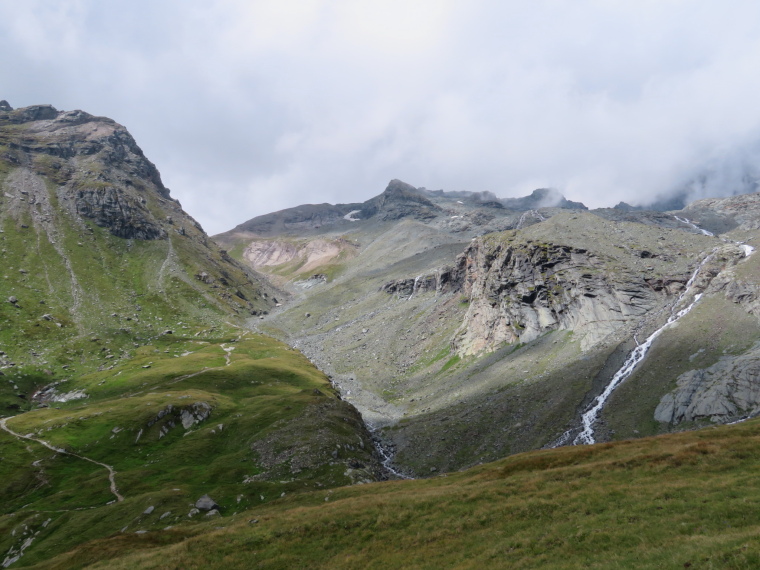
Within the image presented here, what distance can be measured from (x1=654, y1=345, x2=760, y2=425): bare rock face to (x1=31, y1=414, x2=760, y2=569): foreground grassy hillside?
2844 cm

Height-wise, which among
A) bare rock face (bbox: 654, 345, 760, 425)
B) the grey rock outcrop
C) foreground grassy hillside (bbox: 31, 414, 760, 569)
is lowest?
bare rock face (bbox: 654, 345, 760, 425)

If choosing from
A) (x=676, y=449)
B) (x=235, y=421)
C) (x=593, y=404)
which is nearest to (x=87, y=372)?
(x=235, y=421)

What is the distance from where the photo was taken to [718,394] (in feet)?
225

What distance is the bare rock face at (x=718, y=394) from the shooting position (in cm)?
6569

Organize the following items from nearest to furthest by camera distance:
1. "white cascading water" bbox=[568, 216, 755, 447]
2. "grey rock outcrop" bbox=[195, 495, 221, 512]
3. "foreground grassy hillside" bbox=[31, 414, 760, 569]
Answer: "foreground grassy hillside" bbox=[31, 414, 760, 569] < "grey rock outcrop" bbox=[195, 495, 221, 512] < "white cascading water" bbox=[568, 216, 755, 447]

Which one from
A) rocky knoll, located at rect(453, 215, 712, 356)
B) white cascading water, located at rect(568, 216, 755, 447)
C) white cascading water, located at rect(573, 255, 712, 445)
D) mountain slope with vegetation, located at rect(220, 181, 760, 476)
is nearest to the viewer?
white cascading water, located at rect(568, 216, 755, 447)

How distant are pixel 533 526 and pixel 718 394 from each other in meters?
60.3

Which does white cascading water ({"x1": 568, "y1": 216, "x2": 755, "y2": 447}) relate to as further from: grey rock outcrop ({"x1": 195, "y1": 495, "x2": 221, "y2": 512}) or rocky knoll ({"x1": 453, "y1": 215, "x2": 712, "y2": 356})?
grey rock outcrop ({"x1": 195, "y1": 495, "x2": 221, "y2": 512})

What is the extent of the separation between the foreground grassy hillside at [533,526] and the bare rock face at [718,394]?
1120 inches

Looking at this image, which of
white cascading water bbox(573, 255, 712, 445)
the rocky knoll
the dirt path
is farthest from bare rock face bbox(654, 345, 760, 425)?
the dirt path

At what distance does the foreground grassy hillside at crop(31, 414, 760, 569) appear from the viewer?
22.7 meters

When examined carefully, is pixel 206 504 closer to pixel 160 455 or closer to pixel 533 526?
pixel 160 455

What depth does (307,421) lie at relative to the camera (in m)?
80.0

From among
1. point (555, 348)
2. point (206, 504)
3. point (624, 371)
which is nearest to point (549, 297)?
point (555, 348)
